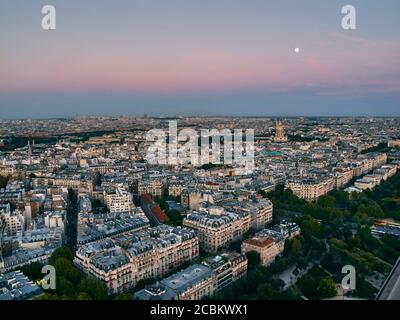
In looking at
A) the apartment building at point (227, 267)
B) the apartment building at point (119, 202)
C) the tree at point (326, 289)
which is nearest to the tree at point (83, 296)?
the apartment building at point (227, 267)

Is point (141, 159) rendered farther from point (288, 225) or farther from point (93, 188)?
point (288, 225)

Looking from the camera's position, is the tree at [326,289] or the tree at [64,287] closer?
the tree at [64,287]

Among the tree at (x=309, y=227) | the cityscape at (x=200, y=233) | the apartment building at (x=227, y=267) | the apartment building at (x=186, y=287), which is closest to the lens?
the apartment building at (x=186, y=287)

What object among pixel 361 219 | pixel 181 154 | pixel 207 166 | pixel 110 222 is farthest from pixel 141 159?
pixel 361 219

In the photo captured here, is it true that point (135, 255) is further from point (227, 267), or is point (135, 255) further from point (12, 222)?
point (12, 222)

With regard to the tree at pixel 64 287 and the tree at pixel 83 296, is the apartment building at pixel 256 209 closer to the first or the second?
the tree at pixel 64 287

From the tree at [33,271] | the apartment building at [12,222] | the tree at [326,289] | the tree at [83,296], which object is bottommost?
the tree at [326,289]

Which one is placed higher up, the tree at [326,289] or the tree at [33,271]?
the tree at [33,271]
